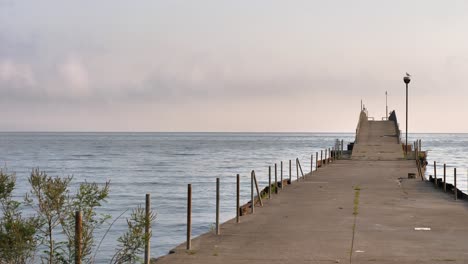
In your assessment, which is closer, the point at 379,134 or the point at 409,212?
the point at 409,212

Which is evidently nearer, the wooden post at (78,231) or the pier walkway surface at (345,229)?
the wooden post at (78,231)

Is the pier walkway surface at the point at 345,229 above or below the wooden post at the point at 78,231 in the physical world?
below

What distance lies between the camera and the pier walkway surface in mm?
14492

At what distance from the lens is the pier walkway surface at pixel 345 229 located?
47.5ft

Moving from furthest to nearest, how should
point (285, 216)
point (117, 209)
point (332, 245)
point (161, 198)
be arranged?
1. point (161, 198)
2. point (117, 209)
3. point (285, 216)
4. point (332, 245)

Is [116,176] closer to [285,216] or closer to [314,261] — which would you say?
[285,216]

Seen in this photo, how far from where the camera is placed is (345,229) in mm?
18328

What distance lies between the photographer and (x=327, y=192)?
2900cm

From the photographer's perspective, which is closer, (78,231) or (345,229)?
(78,231)

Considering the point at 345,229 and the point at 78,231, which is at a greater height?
the point at 78,231

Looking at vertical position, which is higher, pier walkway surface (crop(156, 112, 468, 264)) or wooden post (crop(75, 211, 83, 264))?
wooden post (crop(75, 211, 83, 264))

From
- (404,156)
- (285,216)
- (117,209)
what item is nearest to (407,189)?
(285,216)

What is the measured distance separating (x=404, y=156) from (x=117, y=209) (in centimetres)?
2705

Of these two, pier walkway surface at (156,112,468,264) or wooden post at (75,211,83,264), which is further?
pier walkway surface at (156,112,468,264)
